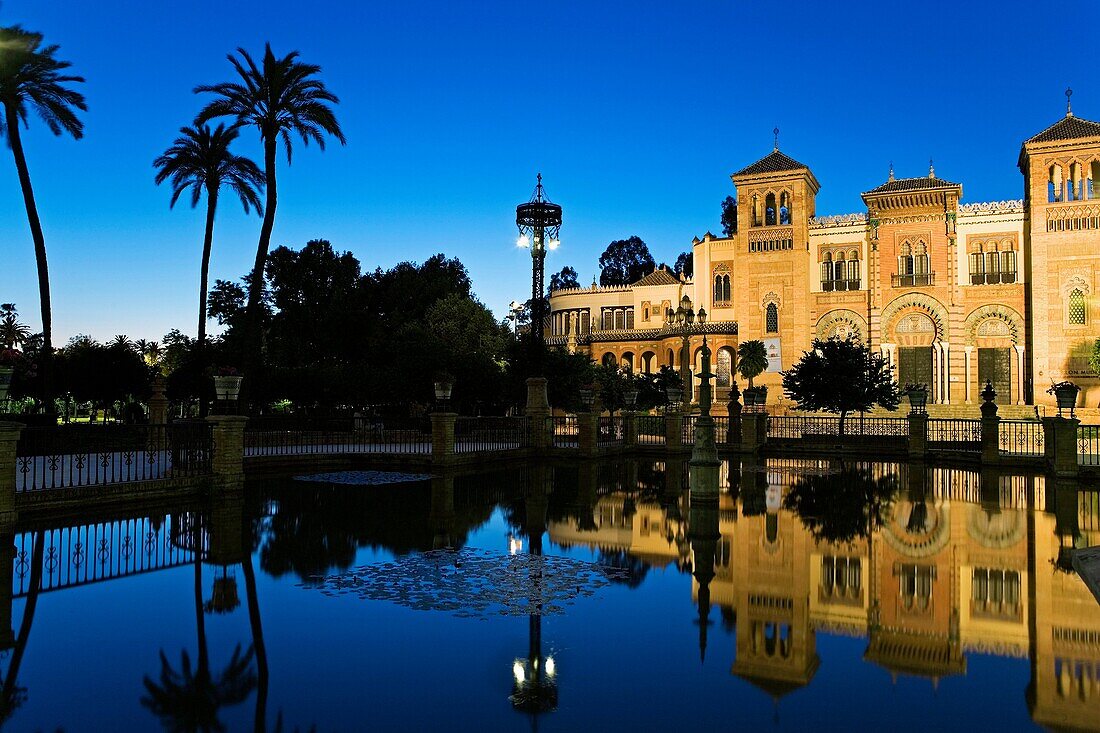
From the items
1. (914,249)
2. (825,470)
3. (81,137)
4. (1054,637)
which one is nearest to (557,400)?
(825,470)

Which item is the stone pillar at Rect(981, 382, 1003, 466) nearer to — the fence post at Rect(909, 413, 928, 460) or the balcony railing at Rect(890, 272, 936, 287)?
the fence post at Rect(909, 413, 928, 460)

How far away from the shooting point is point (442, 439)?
63.2ft

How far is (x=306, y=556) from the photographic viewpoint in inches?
341

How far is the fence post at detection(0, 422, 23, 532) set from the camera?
959 centimetres

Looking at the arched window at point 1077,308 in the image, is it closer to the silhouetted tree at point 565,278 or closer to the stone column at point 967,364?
the stone column at point 967,364

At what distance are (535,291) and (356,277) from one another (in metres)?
22.3

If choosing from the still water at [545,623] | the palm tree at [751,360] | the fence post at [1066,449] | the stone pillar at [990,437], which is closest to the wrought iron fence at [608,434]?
the stone pillar at [990,437]

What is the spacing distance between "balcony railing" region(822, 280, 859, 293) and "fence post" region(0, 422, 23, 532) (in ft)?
156

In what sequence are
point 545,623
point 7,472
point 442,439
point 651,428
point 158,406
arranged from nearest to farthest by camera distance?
point 545,623 < point 7,472 < point 442,439 < point 158,406 < point 651,428

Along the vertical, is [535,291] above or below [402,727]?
above

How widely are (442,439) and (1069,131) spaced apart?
4378 centimetres

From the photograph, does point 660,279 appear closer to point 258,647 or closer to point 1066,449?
point 1066,449

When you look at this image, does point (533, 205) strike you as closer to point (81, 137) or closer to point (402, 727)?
point (81, 137)

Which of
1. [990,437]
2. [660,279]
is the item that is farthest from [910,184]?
[990,437]
